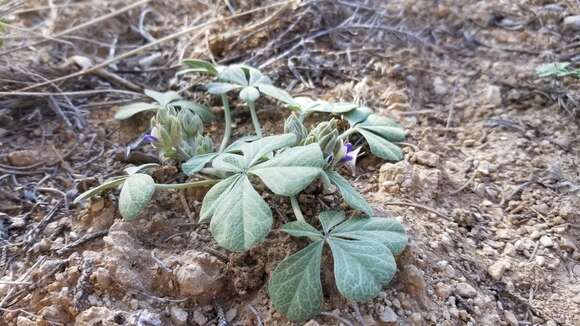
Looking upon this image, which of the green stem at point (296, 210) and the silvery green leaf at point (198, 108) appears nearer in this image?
the green stem at point (296, 210)

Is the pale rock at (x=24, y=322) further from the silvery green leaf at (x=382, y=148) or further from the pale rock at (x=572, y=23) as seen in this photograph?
the pale rock at (x=572, y=23)

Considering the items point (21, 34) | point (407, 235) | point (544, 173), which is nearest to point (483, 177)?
point (544, 173)

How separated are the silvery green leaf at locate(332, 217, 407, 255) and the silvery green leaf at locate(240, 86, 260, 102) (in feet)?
2.12

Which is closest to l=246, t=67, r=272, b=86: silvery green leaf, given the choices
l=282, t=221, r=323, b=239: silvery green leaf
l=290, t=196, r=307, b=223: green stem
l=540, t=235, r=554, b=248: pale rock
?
l=290, t=196, r=307, b=223: green stem

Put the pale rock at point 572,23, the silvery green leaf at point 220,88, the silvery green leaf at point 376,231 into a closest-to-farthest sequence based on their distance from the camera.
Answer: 1. the silvery green leaf at point 376,231
2. the silvery green leaf at point 220,88
3. the pale rock at point 572,23

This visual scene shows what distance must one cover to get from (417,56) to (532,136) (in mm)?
661

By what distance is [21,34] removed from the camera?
7.89ft

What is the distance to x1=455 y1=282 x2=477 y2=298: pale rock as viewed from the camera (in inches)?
57.4

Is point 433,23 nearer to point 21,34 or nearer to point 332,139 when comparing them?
point 332,139

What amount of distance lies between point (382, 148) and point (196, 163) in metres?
0.63

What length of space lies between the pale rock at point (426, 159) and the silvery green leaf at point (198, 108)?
30.6 inches

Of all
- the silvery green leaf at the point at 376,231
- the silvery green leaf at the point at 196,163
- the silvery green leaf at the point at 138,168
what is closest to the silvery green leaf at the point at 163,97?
the silvery green leaf at the point at 138,168

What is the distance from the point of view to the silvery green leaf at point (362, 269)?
1.28m

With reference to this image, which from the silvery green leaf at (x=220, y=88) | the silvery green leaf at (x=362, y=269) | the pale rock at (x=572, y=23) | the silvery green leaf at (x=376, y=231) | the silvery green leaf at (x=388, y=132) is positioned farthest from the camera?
the pale rock at (x=572, y=23)
